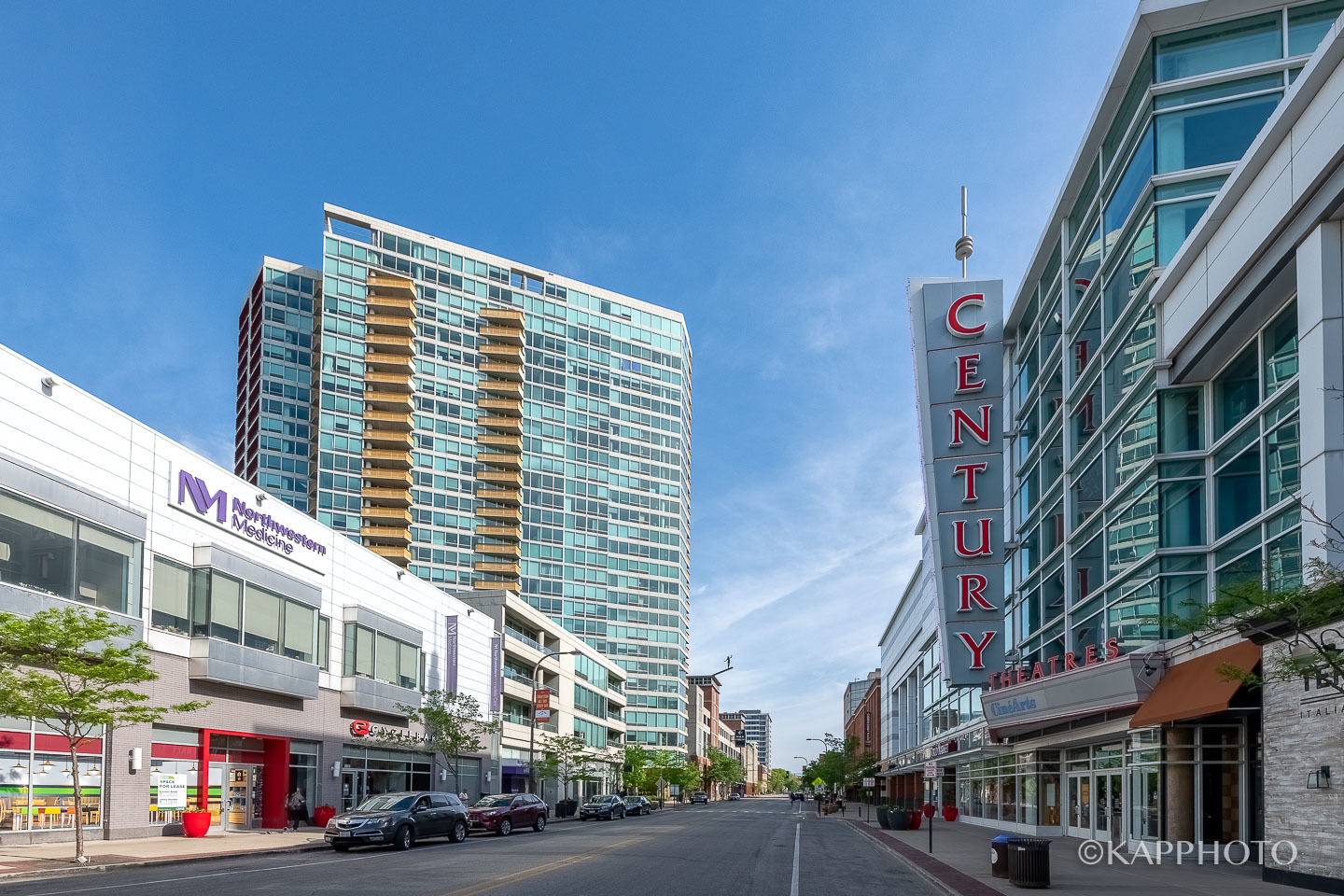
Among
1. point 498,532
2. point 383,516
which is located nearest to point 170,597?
point 383,516

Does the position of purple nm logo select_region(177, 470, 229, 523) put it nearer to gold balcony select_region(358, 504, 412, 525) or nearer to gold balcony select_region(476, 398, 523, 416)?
gold balcony select_region(358, 504, 412, 525)

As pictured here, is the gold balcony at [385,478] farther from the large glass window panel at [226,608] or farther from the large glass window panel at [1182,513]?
the large glass window panel at [1182,513]

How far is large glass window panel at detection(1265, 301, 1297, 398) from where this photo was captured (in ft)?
76.3

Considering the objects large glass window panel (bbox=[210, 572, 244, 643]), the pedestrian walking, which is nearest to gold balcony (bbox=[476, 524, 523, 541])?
the pedestrian walking

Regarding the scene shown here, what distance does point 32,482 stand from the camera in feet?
93.0

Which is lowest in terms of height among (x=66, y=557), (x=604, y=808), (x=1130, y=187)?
(x=604, y=808)

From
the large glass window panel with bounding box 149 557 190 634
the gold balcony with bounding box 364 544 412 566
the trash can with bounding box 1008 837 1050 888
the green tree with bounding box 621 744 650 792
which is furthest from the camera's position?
the gold balcony with bounding box 364 544 412 566

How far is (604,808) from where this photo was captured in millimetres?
62188

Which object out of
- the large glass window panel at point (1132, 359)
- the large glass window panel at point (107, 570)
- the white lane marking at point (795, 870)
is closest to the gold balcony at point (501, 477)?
the white lane marking at point (795, 870)

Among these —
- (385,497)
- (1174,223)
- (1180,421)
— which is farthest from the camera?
(385,497)

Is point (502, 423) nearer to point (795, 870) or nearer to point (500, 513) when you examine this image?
point (500, 513)

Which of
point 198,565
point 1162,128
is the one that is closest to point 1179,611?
point 1162,128

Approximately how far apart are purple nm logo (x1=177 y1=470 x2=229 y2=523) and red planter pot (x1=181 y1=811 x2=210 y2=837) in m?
8.98

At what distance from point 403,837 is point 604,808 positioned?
3260 centimetres
